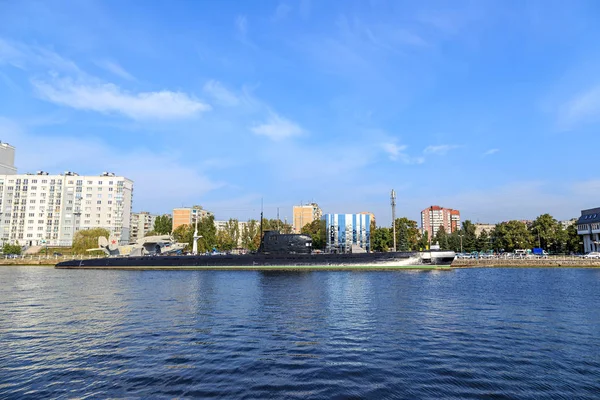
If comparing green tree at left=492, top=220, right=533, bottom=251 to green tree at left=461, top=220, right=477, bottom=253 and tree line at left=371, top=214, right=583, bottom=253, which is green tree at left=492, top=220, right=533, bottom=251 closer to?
tree line at left=371, top=214, right=583, bottom=253

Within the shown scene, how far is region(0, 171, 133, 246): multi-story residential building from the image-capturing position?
122 m

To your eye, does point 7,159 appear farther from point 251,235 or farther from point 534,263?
point 534,263

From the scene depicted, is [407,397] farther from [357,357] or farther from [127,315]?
[127,315]

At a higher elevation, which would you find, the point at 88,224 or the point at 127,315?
the point at 88,224

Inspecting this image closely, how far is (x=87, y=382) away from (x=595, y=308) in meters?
30.5

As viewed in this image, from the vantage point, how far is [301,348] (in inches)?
620

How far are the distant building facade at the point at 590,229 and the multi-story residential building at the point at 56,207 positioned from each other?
139m

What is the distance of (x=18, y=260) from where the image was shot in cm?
8931

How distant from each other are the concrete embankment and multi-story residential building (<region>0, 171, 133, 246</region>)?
105486mm

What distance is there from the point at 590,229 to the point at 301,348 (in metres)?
114

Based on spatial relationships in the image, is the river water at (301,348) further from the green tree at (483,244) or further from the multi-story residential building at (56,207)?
the multi-story residential building at (56,207)

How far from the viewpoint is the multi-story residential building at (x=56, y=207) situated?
122m

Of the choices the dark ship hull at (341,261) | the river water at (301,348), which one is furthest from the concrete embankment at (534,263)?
Answer: the river water at (301,348)

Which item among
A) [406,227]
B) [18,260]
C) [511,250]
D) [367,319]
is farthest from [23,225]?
[511,250]
